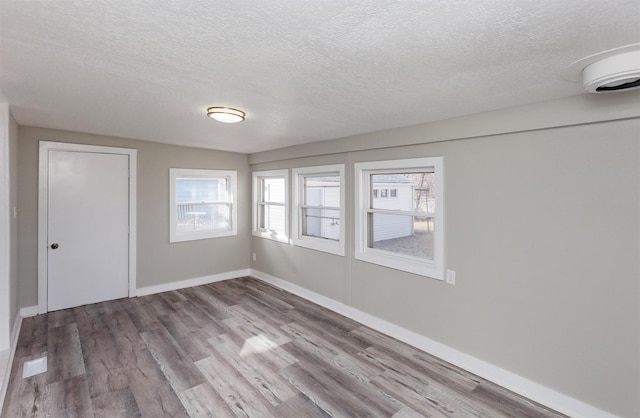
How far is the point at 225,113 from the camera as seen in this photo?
2.71m

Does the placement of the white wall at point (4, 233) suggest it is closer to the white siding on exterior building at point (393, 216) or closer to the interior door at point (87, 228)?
the interior door at point (87, 228)

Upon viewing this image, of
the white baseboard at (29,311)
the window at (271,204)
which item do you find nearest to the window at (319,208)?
the window at (271,204)

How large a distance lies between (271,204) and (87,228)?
270 cm

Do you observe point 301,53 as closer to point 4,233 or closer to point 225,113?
point 225,113

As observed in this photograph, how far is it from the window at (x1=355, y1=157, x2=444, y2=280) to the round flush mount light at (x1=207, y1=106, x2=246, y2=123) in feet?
5.43

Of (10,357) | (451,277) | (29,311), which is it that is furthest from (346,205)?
(29,311)

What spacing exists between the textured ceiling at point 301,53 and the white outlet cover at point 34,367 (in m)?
2.35

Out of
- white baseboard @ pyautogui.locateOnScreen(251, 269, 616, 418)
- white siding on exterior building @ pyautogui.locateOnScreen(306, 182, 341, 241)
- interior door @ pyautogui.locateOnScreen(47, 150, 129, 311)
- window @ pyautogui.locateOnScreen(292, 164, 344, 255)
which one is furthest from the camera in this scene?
white siding on exterior building @ pyautogui.locateOnScreen(306, 182, 341, 241)

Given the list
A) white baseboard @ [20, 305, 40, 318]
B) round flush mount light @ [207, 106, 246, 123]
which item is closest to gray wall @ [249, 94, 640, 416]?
round flush mount light @ [207, 106, 246, 123]

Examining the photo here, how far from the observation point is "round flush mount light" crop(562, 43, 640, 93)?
1.55 metres

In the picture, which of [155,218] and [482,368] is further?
[155,218]

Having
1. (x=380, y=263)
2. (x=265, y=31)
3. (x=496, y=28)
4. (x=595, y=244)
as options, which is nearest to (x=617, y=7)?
(x=496, y=28)

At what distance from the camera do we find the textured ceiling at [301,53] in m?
1.26

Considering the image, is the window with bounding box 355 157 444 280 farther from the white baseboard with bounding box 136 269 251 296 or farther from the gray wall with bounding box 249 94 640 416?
the white baseboard with bounding box 136 269 251 296
